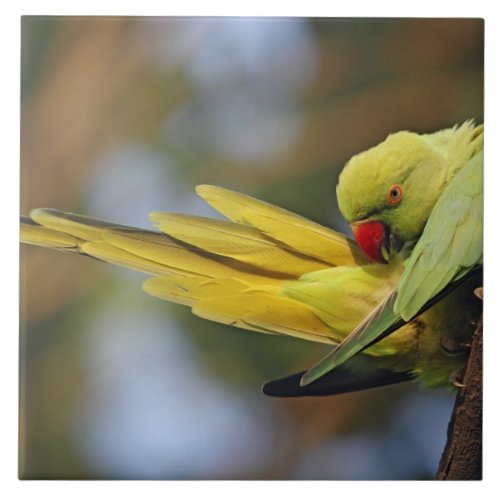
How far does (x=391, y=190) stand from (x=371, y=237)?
15 centimetres

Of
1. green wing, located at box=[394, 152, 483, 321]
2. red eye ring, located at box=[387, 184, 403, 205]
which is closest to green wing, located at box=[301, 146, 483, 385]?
green wing, located at box=[394, 152, 483, 321]

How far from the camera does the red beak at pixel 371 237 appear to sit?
6.64 ft

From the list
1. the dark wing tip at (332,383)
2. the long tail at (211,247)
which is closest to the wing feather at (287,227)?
the long tail at (211,247)

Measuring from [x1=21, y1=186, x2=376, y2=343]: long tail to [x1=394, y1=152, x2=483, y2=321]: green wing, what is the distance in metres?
0.16

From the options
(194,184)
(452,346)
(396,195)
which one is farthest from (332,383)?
(194,184)

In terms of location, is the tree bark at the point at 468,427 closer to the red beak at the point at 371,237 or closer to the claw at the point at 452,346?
the claw at the point at 452,346

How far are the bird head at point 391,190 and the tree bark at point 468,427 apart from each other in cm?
37

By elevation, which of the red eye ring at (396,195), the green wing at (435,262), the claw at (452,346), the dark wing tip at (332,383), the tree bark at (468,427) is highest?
the red eye ring at (396,195)

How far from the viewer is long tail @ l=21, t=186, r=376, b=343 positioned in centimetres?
204

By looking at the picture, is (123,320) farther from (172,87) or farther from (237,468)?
(172,87)

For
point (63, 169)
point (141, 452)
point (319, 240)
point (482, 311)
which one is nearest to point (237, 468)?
point (141, 452)

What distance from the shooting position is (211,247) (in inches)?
80.8

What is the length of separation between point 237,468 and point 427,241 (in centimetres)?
86

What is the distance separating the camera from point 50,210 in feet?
6.75
